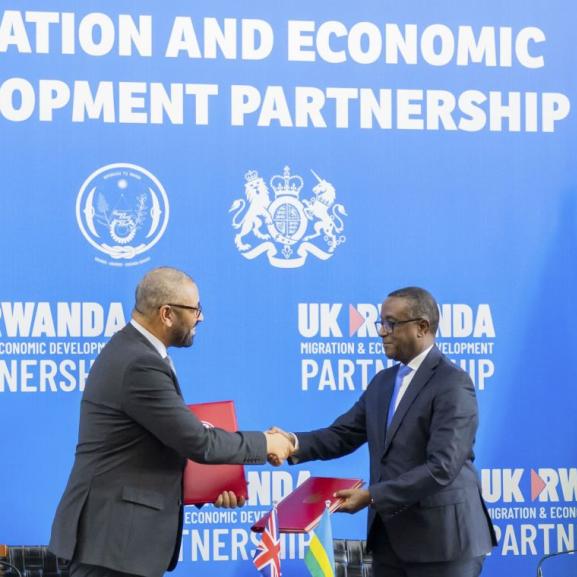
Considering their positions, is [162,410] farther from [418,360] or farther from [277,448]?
[418,360]

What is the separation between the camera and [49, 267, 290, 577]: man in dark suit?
3.43 m

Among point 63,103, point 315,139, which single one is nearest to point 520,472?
point 315,139

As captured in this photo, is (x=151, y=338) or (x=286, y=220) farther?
(x=286, y=220)

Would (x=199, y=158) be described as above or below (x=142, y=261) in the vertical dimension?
above

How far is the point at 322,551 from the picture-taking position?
3.79 meters

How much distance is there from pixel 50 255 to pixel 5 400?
0.66m

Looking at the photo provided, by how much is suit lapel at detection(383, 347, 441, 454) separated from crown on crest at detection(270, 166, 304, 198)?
1.25 metres

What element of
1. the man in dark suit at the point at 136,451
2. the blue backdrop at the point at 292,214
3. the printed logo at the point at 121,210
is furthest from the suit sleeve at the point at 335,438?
the printed logo at the point at 121,210

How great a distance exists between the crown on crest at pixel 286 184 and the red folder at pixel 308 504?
4.51ft

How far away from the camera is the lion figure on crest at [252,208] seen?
475 centimetres

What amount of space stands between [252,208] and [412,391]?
1.33 m

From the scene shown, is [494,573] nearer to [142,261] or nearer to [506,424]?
[506,424]

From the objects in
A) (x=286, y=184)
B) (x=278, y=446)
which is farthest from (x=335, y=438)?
(x=286, y=184)

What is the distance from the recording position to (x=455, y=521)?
377 cm
